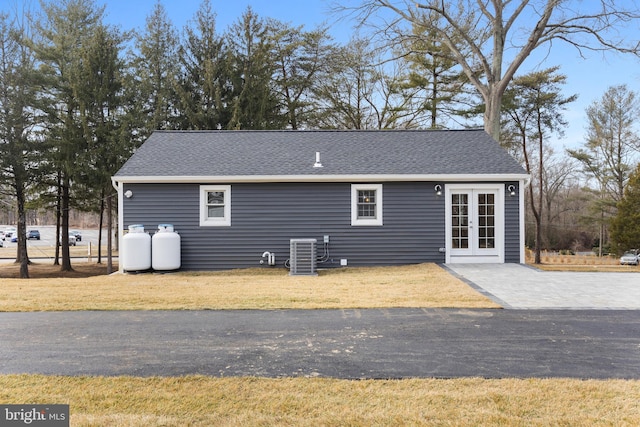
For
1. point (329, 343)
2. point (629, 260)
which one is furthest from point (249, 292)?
point (629, 260)

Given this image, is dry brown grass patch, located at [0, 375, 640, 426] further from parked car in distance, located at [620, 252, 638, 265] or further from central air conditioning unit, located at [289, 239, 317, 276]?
parked car in distance, located at [620, 252, 638, 265]

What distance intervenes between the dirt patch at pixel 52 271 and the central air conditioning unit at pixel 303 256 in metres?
13.2

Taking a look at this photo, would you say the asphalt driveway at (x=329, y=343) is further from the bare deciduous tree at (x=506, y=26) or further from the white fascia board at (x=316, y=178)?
the bare deciduous tree at (x=506, y=26)

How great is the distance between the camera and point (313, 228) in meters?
11.5

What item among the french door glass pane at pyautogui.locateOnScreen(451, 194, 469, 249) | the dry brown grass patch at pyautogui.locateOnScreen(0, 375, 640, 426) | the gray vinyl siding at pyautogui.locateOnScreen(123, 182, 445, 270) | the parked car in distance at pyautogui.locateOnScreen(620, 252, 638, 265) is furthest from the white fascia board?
the parked car in distance at pyautogui.locateOnScreen(620, 252, 638, 265)

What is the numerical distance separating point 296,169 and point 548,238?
2767 centimetres

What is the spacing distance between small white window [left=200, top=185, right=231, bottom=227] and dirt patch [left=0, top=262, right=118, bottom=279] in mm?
11004

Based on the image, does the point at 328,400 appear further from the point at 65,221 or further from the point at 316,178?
the point at 65,221

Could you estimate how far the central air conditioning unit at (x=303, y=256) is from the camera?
1054 centimetres

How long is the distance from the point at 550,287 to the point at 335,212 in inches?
215

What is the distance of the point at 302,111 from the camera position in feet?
77.0

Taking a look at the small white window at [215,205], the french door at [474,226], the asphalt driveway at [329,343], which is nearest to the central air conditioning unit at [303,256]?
the small white window at [215,205]

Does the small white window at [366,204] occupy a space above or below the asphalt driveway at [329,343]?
above

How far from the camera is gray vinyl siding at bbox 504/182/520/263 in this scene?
11.3 meters
